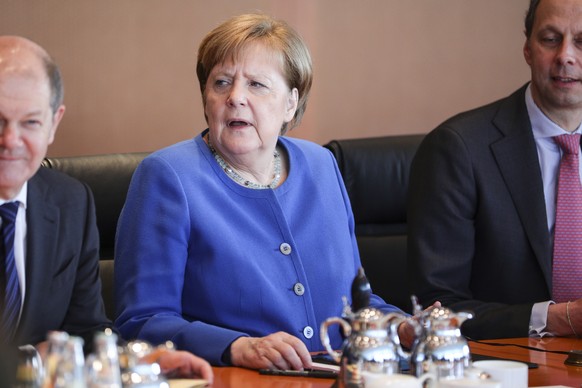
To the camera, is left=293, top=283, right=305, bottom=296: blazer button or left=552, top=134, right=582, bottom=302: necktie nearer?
left=293, top=283, right=305, bottom=296: blazer button

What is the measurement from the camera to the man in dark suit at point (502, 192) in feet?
9.03

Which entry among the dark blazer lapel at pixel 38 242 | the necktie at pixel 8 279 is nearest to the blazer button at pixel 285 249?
the dark blazer lapel at pixel 38 242

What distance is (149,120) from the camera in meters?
3.86

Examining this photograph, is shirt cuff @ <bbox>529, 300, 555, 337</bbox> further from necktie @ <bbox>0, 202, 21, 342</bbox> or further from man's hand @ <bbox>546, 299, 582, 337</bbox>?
necktie @ <bbox>0, 202, 21, 342</bbox>

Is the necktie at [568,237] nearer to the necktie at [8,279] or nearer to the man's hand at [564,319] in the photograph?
the man's hand at [564,319]

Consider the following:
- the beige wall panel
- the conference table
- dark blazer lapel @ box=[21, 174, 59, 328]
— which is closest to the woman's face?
dark blazer lapel @ box=[21, 174, 59, 328]

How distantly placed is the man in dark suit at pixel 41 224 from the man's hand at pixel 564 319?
104 centimetres

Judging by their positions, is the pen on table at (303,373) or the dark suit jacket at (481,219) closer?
the pen on table at (303,373)

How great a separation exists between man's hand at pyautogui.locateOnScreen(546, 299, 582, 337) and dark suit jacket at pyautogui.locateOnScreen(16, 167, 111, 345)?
1100 mm

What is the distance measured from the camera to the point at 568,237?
273 centimetres

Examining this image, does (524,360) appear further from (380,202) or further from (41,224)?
(380,202)

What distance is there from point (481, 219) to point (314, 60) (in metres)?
1.57

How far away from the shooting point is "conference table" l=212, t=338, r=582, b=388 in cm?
189

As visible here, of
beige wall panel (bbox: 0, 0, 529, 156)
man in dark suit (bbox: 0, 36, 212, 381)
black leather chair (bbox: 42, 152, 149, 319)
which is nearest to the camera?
man in dark suit (bbox: 0, 36, 212, 381)
